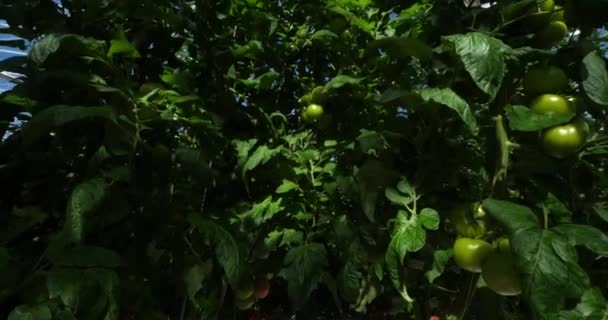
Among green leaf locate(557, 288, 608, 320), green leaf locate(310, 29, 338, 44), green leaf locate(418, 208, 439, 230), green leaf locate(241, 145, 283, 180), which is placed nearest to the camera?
green leaf locate(557, 288, 608, 320)

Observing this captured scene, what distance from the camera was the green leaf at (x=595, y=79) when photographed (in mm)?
684

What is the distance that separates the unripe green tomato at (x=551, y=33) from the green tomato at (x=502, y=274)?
395 mm

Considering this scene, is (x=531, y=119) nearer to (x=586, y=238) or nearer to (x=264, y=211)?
(x=586, y=238)

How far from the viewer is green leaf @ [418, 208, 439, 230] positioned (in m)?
0.75

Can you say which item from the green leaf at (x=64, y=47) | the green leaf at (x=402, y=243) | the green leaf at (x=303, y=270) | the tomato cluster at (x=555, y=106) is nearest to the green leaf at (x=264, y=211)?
the green leaf at (x=303, y=270)

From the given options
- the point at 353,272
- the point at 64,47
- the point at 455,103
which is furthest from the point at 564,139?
the point at 64,47

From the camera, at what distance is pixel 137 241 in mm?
921

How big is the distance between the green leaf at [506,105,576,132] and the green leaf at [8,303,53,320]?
684 mm

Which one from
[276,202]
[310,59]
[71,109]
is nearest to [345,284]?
[276,202]

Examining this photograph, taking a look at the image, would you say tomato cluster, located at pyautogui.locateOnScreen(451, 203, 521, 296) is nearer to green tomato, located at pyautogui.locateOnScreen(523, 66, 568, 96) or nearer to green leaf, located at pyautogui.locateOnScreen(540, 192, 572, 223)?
green leaf, located at pyautogui.locateOnScreen(540, 192, 572, 223)

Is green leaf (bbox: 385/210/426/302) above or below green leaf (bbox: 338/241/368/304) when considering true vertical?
above

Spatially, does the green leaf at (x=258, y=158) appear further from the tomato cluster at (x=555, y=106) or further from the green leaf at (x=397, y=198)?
the tomato cluster at (x=555, y=106)

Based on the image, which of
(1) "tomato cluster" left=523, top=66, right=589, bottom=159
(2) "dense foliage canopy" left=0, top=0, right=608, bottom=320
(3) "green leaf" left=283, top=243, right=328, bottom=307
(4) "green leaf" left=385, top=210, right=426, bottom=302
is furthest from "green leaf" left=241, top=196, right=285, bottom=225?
(1) "tomato cluster" left=523, top=66, right=589, bottom=159

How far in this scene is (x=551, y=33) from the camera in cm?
81
